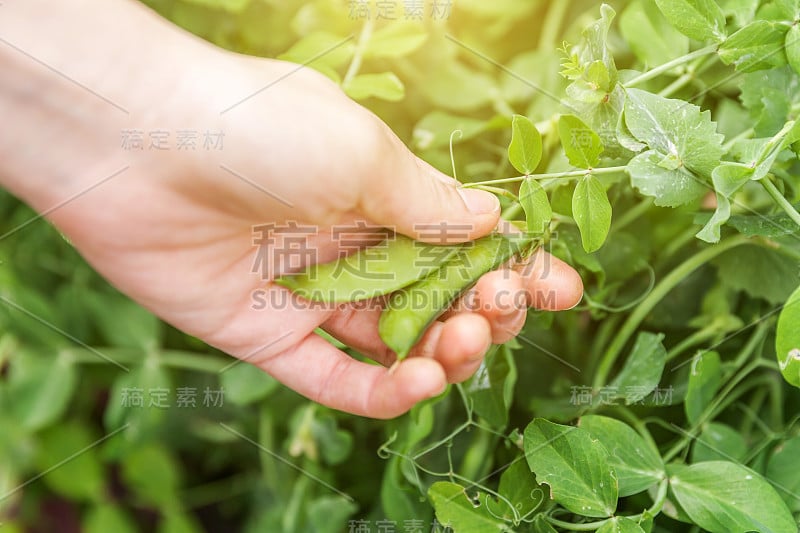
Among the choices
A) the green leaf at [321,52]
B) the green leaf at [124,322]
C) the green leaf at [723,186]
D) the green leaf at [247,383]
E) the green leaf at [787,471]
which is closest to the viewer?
the green leaf at [723,186]

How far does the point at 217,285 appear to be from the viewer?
1.75 ft

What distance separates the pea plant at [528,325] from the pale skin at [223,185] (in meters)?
0.04

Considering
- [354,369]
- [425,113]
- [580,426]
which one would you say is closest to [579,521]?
[580,426]

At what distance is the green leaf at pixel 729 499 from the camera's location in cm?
49

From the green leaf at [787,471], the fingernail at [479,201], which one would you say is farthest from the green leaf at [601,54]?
the green leaf at [787,471]

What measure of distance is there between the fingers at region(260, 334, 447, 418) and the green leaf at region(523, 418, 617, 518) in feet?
0.32

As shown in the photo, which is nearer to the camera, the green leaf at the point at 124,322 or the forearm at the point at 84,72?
the forearm at the point at 84,72

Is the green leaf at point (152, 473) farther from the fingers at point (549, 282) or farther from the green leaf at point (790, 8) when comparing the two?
the green leaf at point (790, 8)

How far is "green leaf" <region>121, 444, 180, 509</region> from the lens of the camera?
36.2 inches

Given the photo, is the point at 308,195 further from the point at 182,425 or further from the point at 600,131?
the point at 182,425

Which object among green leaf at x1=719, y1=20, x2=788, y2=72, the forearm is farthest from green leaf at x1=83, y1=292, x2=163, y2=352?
green leaf at x1=719, y1=20, x2=788, y2=72

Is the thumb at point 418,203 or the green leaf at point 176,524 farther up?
the thumb at point 418,203

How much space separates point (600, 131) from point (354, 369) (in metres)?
0.24

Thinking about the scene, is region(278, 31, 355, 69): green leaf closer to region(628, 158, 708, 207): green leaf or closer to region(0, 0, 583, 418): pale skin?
region(0, 0, 583, 418): pale skin
